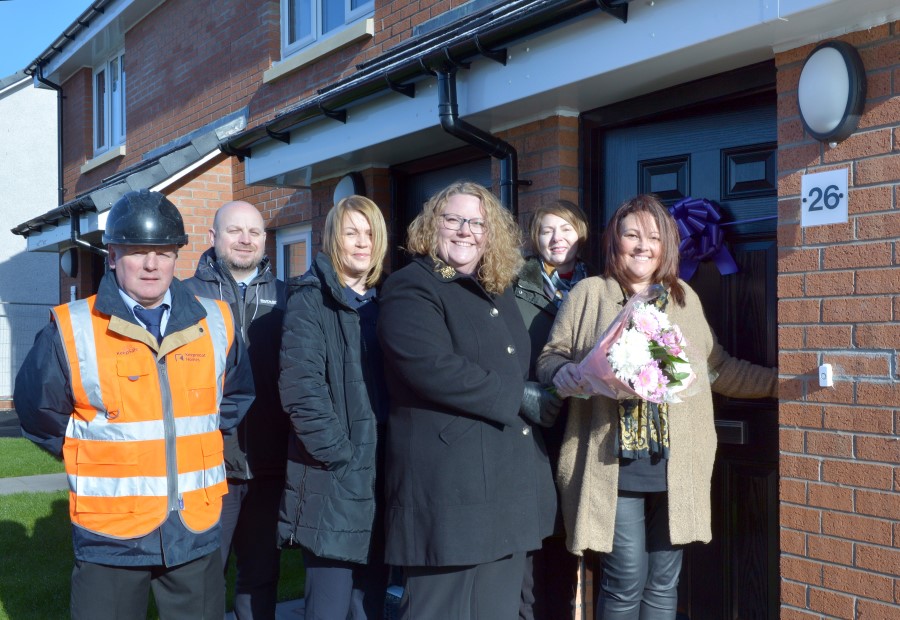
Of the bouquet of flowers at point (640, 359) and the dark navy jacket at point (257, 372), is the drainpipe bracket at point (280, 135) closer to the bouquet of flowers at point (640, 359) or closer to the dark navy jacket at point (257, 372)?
the dark navy jacket at point (257, 372)

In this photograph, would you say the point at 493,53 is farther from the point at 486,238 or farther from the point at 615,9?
the point at 486,238

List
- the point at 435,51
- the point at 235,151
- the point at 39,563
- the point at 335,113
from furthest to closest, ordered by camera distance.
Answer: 1. the point at 235,151
2. the point at 39,563
3. the point at 335,113
4. the point at 435,51

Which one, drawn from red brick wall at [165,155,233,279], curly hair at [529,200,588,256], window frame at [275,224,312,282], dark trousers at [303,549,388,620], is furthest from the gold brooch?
red brick wall at [165,155,233,279]

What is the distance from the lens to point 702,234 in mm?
3641

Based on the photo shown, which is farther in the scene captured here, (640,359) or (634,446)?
(634,446)

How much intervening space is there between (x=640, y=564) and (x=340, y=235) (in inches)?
67.2

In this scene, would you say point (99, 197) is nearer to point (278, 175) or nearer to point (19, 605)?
point (278, 175)

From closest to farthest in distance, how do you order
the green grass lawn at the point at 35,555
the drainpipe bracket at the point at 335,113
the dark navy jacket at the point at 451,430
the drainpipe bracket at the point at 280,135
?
the dark navy jacket at the point at 451,430
the green grass lawn at the point at 35,555
the drainpipe bracket at the point at 335,113
the drainpipe bracket at the point at 280,135

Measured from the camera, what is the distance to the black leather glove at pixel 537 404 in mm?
3012

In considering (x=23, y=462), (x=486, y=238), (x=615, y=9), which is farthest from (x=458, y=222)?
(x=23, y=462)

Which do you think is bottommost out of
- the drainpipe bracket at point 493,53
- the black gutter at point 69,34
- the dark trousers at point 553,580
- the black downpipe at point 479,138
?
the dark trousers at point 553,580

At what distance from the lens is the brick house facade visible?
9.13 feet

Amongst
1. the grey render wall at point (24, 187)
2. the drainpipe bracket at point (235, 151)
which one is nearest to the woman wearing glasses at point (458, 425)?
the drainpipe bracket at point (235, 151)

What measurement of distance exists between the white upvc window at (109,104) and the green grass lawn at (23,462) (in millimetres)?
4480
